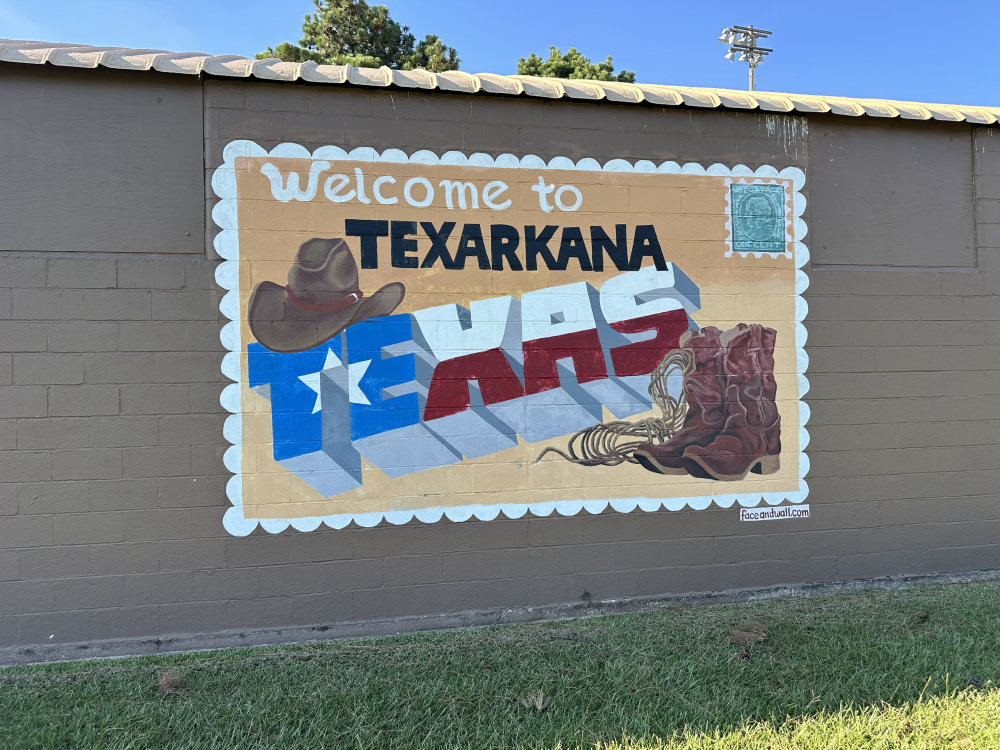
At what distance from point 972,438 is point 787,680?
2.74m

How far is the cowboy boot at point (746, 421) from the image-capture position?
4715 millimetres

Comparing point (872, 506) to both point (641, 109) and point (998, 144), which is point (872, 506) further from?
point (641, 109)

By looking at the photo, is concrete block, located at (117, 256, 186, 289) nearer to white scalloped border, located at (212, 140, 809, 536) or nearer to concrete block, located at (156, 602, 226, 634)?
white scalloped border, located at (212, 140, 809, 536)

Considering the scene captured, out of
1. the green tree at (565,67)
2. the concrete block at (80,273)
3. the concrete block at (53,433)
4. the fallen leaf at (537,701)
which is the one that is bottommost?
the fallen leaf at (537,701)

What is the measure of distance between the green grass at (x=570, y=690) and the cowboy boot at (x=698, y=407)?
1.01 m

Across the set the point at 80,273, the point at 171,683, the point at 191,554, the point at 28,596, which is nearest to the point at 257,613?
the point at 191,554

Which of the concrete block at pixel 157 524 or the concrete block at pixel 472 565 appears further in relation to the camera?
the concrete block at pixel 472 565

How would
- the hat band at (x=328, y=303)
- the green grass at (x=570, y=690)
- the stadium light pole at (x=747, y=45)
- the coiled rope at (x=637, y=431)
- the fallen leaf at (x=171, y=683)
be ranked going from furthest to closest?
the stadium light pole at (x=747, y=45), the coiled rope at (x=637, y=431), the hat band at (x=328, y=303), the fallen leaf at (x=171, y=683), the green grass at (x=570, y=690)

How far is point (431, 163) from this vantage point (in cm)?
Answer: 445

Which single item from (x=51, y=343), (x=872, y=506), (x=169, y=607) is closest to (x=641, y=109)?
(x=872, y=506)

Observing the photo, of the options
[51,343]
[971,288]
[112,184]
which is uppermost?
[112,184]

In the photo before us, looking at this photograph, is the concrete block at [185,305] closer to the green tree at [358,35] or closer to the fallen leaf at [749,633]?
the fallen leaf at [749,633]

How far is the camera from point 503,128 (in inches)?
179

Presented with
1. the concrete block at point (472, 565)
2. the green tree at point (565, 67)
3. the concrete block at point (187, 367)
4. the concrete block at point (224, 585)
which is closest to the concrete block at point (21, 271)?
the concrete block at point (187, 367)
